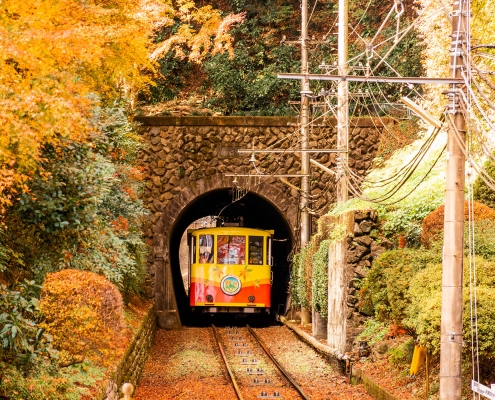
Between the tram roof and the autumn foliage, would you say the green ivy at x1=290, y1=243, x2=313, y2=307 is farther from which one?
the autumn foliage

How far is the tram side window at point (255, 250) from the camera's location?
955 inches

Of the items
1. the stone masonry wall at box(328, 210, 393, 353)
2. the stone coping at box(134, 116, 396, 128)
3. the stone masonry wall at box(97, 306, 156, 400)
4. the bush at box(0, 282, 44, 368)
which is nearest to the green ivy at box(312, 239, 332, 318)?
the stone masonry wall at box(328, 210, 393, 353)

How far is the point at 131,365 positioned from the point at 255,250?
1166cm

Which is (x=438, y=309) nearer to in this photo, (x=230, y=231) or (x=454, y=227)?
(x=454, y=227)

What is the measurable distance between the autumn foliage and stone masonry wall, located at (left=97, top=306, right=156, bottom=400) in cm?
487

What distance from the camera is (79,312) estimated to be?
8711 mm

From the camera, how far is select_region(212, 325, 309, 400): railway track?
1305 cm

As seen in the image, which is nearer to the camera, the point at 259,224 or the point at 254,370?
the point at 254,370

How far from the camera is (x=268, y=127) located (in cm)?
2259

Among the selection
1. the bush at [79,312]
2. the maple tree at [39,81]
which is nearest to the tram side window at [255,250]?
the maple tree at [39,81]

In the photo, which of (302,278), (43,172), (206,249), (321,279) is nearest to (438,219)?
(321,279)

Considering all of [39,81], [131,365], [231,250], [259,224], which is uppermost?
[39,81]

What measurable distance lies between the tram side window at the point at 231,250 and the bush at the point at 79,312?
1409 centimetres

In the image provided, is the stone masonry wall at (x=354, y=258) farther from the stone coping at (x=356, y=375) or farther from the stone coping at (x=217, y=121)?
the stone coping at (x=217, y=121)
